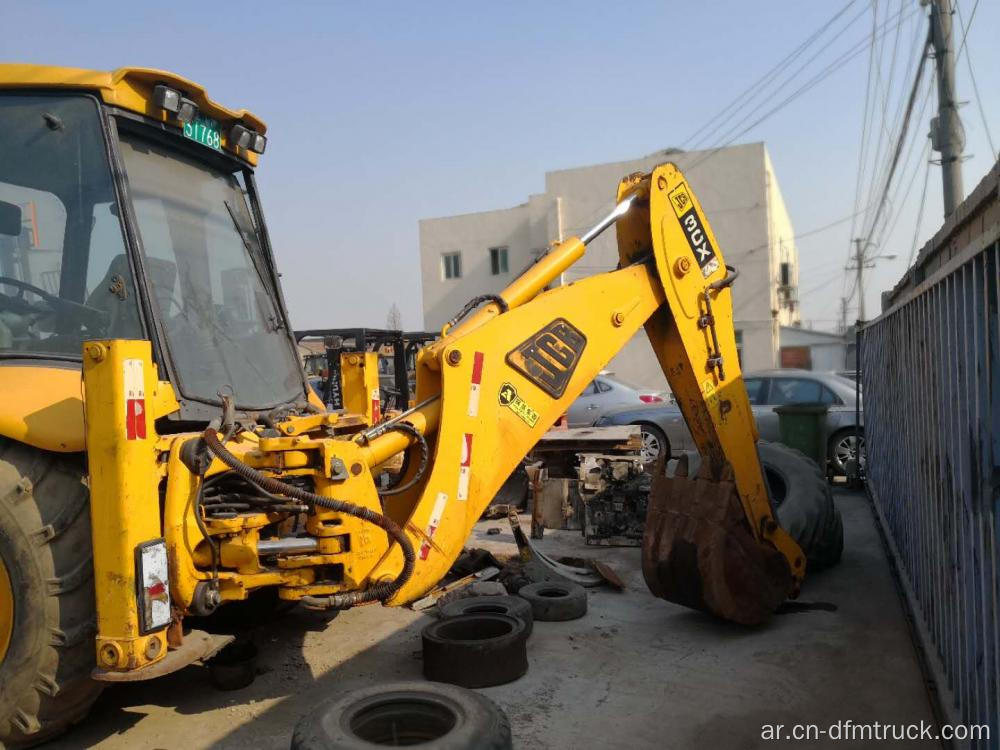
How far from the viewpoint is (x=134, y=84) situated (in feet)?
12.9

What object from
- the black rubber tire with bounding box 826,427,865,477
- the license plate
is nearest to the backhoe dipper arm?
the license plate

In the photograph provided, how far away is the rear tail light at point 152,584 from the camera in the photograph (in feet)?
10.8

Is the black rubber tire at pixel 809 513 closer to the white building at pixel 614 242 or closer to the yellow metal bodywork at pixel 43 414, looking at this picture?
the yellow metal bodywork at pixel 43 414

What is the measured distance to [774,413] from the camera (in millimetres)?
11320

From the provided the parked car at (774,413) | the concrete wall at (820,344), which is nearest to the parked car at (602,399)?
the parked car at (774,413)

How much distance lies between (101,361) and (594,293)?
→ 2583 mm

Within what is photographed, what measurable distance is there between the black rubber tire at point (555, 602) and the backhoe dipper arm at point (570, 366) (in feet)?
4.54

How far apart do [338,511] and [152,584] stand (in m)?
0.83

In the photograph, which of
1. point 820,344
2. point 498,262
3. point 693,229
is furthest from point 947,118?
point 820,344

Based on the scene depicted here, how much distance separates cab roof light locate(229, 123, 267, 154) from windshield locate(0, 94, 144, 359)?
85 cm

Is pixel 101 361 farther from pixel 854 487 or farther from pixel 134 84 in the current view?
pixel 854 487

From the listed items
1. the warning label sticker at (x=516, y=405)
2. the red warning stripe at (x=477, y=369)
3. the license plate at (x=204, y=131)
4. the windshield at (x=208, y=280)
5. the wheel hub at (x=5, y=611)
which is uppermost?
the license plate at (x=204, y=131)

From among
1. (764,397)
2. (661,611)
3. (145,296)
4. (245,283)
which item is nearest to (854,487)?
(764,397)

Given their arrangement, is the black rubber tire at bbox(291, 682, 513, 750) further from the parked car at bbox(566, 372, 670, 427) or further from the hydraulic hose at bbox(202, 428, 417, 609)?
the parked car at bbox(566, 372, 670, 427)
